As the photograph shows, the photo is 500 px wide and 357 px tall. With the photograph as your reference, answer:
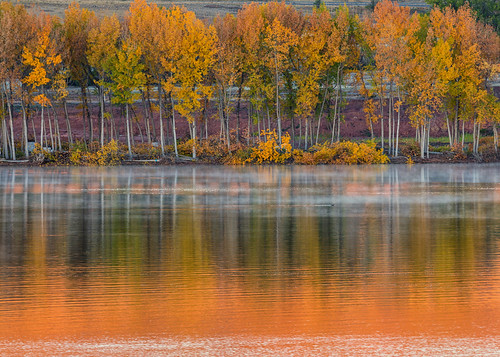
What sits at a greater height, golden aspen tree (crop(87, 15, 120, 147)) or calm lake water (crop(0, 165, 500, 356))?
golden aspen tree (crop(87, 15, 120, 147))

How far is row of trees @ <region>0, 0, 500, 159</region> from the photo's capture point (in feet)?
180

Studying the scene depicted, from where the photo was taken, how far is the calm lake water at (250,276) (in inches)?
352

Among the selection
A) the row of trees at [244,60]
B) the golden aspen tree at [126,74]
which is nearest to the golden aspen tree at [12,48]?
the row of trees at [244,60]

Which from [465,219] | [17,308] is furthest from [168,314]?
[465,219]

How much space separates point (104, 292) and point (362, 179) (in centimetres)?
2777

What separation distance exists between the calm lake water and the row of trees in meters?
28.9

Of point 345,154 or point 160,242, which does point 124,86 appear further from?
point 160,242

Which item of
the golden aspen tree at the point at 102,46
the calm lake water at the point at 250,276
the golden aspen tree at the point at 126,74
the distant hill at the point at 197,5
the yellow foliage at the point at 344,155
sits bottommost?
the yellow foliage at the point at 344,155

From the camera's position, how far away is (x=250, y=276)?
1259cm

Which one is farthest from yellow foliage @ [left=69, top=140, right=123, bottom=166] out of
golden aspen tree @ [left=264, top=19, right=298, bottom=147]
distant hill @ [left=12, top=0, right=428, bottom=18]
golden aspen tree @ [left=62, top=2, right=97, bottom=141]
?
distant hill @ [left=12, top=0, right=428, bottom=18]

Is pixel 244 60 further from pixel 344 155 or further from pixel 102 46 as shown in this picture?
pixel 102 46

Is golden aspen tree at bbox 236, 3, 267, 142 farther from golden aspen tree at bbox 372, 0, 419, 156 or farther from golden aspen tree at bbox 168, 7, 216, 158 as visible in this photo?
golden aspen tree at bbox 372, 0, 419, 156

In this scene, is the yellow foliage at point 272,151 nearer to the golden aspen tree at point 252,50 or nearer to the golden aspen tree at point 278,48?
the golden aspen tree at point 278,48

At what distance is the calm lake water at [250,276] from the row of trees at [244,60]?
2889cm
